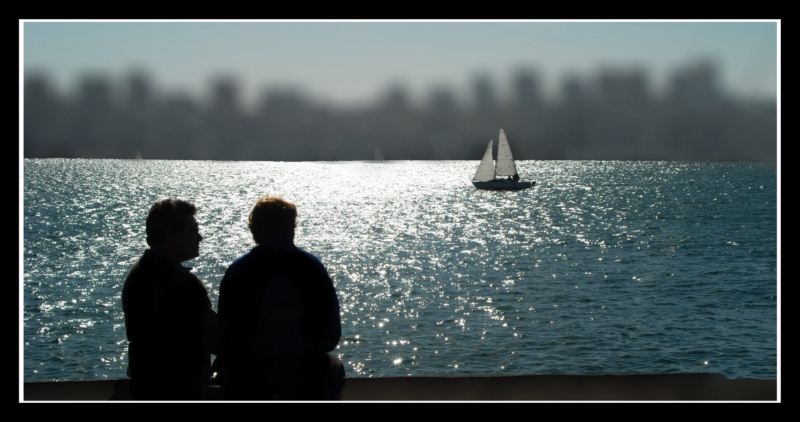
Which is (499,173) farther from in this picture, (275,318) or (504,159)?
(275,318)

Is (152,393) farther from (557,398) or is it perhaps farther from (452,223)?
(452,223)

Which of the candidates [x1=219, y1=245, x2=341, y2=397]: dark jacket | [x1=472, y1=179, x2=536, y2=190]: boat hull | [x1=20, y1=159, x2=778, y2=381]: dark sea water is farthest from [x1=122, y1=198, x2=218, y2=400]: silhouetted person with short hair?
[x1=472, y1=179, x2=536, y2=190]: boat hull

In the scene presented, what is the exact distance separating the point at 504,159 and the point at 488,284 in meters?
51.6

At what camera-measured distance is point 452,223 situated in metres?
79.1

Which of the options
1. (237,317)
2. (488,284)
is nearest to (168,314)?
(237,317)

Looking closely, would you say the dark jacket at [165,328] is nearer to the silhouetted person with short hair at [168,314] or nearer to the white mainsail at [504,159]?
the silhouetted person with short hair at [168,314]

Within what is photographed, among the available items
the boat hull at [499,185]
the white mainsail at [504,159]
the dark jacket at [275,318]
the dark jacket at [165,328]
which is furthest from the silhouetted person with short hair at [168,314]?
the boat hull at [499,185]

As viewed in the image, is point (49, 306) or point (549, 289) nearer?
point (49, 306)

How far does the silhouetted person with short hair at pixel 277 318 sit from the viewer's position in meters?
4.42

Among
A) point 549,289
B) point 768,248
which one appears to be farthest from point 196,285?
point 768,248

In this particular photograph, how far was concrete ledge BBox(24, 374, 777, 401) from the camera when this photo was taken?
254 inches

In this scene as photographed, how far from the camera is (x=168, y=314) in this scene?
434 cm

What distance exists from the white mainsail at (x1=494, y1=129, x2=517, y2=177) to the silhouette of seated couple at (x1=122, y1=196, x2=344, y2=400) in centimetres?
8026
